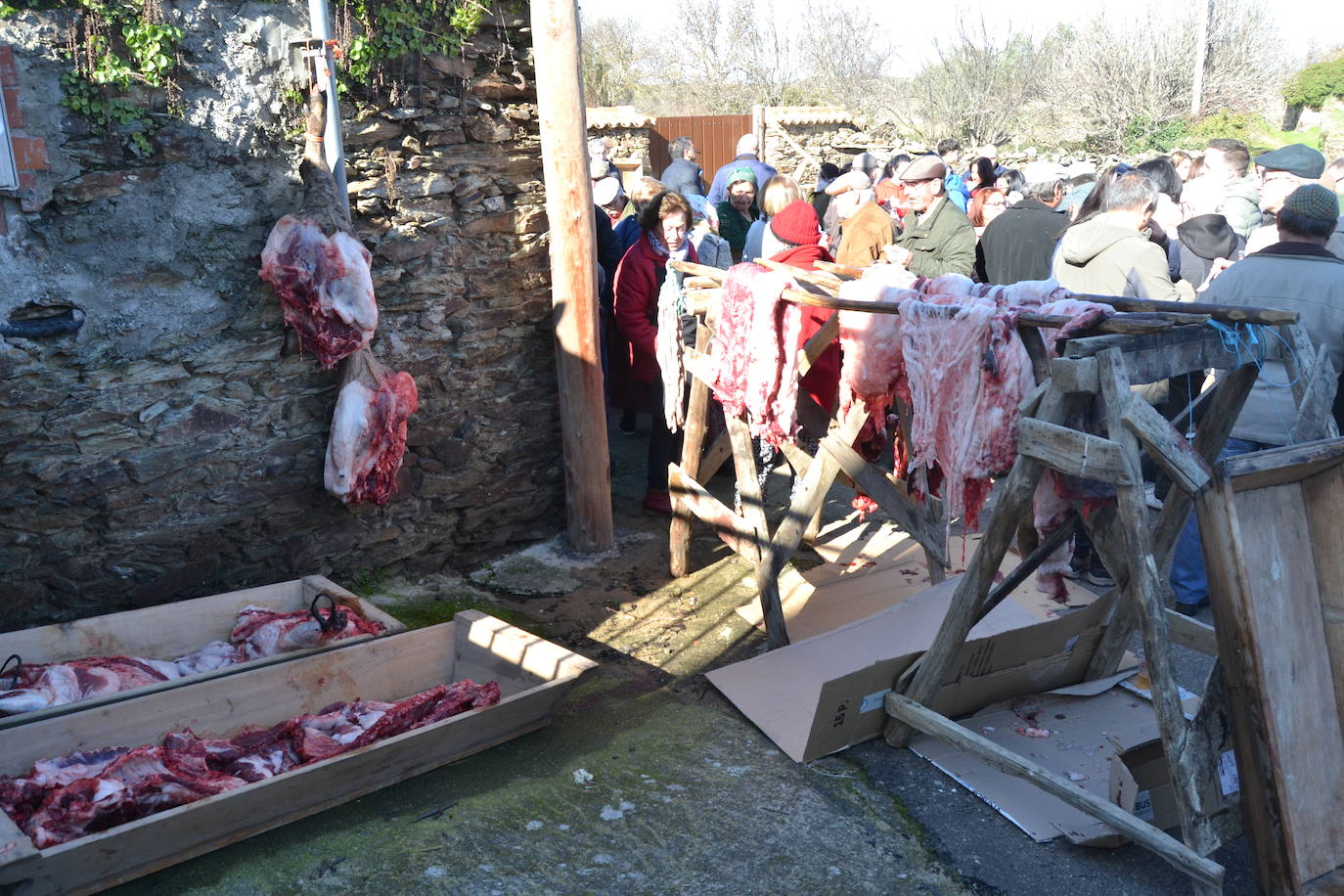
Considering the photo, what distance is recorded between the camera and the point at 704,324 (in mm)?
5227

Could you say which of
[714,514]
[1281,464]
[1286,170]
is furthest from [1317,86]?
[1281,464]

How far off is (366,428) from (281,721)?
1.41 meters

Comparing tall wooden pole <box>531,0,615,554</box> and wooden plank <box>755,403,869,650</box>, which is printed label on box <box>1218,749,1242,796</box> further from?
tall wooden pole <box>531,0,615,554</box>

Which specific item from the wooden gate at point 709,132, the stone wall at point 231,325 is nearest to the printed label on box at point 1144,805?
the stone wall at point 231,325

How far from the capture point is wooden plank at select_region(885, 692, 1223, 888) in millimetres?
2941

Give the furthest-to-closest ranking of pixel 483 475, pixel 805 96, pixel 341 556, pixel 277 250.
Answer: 1. pixel 805 96
2. pixel 483 475
3. pixel 341 556
4. pixel 277 250

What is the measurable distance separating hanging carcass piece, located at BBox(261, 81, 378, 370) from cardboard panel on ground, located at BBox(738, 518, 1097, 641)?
93.8 inches

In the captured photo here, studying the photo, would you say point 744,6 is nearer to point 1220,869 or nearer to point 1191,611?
point 1191,611

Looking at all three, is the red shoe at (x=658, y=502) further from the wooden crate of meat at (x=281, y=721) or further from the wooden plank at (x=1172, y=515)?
the wooden plank at (x=1172, y=515)

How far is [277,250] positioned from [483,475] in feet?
5.46

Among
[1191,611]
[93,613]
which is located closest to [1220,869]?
[1191,611]

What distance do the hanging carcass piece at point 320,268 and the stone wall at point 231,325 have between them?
11 centimetres

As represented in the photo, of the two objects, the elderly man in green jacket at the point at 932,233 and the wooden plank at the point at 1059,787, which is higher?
the elderly man in green jacket at the point at 932,233

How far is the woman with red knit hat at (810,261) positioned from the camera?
4.88 m
